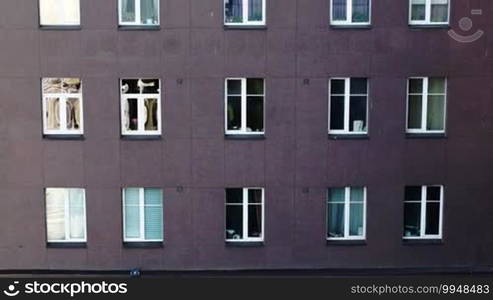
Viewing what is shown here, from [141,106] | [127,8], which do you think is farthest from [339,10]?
[141,106]

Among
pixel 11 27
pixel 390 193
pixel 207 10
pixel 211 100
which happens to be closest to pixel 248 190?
pixel 211 100

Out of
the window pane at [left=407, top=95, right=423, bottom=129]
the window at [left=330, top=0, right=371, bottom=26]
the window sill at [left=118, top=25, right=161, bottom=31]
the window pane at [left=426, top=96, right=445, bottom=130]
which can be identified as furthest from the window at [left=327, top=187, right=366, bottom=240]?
the window sill at [left=118, top=25, right=161, bottom=31]

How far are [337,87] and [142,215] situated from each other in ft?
18.7

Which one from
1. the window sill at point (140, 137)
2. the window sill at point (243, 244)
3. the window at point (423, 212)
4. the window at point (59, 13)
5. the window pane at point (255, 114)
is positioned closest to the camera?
the window at point (59, 13)

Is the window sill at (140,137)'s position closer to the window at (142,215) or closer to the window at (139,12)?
the window at (142,215)

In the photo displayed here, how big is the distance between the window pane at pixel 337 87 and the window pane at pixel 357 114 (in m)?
0.31

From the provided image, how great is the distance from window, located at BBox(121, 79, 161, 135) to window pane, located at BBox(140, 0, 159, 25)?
139cm

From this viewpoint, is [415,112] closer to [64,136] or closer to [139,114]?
[139,114]

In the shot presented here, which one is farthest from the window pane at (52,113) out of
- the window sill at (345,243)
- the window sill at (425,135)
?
the window sill at (425,135)

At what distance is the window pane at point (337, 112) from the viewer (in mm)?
14641

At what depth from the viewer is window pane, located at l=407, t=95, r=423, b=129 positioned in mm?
14711

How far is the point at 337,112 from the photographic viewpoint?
14695 millimetres

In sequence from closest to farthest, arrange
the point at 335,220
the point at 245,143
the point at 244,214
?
the point at 245,143, the point at 244,214, the point at 335,220

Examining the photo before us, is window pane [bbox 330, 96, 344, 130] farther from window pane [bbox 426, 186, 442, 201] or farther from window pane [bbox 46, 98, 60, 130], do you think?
window pane [bbox 46, 98, 60, 130]
